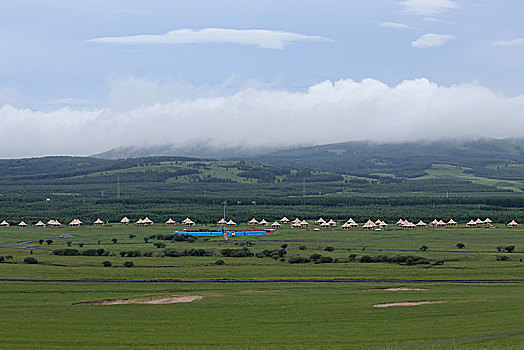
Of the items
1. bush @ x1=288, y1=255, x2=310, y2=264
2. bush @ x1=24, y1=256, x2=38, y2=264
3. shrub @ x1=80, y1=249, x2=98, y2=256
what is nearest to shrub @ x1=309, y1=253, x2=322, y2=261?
bush @ x1=288, y1=255, x2=310, y2=264

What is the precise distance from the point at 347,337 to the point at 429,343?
20.6 feet

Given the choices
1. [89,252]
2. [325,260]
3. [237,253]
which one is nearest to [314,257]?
[325,260]

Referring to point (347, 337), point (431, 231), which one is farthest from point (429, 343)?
point (431, 231)

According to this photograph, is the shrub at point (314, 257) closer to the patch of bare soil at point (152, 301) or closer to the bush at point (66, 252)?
the patch of bare soil at point (152, 301)

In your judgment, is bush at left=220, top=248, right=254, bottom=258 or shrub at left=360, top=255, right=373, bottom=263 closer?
shrub at left=360, top=255, right=373, bottom=263

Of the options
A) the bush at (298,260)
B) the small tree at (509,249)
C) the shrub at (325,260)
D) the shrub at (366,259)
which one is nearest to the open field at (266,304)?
the bush at (298,260)

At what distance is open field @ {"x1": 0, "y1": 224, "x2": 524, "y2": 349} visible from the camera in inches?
2057

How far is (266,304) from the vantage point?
2657 inches

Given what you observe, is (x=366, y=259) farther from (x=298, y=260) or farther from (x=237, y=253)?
(x=237, y=253)

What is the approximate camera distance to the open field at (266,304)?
171 feet

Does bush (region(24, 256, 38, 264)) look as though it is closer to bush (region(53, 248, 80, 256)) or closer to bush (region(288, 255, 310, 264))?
bush (region(53, 248, 80, 256))

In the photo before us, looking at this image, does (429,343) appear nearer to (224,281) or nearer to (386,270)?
(224,281)

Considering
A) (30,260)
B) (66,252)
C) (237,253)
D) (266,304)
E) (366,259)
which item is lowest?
(266,304)

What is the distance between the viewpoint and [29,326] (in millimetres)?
56250
